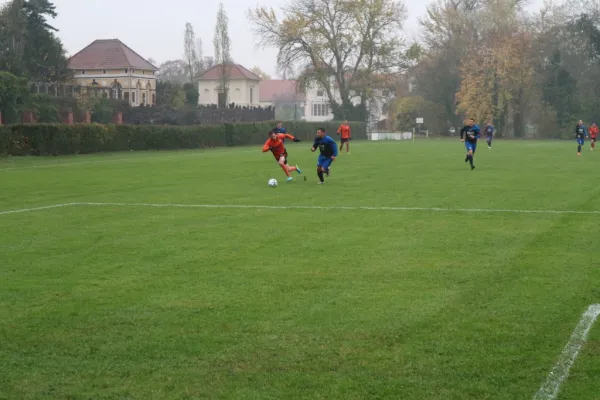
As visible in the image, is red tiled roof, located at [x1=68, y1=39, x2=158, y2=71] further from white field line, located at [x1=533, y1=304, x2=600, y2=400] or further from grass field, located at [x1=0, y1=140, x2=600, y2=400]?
white field line, located at [x1=533, y1=304, x2=600, y2=400]

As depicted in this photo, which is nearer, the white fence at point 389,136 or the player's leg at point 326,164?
the player's leg at point 326,164

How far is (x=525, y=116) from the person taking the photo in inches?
3703

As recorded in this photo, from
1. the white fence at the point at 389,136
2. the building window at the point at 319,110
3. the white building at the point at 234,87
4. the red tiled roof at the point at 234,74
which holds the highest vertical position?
the red tiled roof at the point at 234,74

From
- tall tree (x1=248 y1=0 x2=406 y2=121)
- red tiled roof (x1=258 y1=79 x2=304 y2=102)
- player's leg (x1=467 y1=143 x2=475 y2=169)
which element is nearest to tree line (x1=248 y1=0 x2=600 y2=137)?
tall tree (x1=248 y1=0 x2=406 y2=121)

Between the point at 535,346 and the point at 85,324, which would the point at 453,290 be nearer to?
the point at 535,346

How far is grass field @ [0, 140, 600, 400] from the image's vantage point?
6102 mm

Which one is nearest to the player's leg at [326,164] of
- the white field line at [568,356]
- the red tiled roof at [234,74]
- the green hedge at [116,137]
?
the white field line at [568,356]

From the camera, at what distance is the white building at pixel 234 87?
11425cm

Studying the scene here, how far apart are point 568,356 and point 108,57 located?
85473 millimetres

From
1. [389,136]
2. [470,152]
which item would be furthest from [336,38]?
[470,152]

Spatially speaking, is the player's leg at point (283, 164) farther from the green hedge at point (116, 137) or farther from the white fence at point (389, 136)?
the white fence at point (389, 136)

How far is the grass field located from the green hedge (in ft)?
74.6

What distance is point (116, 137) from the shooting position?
47.7 meters

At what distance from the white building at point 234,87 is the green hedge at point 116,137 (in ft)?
151
